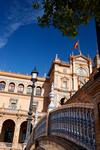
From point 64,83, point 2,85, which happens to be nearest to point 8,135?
point 2,85

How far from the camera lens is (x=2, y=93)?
1470 inches

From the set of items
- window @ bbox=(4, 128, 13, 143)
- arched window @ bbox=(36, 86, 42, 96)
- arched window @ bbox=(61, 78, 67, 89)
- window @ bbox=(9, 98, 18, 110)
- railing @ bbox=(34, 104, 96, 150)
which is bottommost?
window @ bbox=(4, 128, 13, 143)

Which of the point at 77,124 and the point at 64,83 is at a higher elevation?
the point at 64,83

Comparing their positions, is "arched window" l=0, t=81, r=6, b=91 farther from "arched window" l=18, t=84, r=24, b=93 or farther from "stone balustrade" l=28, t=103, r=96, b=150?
"stone balustrade" l=28, t=103, r=96, b=150

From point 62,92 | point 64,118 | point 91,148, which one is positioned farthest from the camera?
point 62,92

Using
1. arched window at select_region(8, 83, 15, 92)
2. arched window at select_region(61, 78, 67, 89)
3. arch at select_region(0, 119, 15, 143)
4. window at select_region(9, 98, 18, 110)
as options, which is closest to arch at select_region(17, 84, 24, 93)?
arched window at select_region(8, 83, 15, 92)

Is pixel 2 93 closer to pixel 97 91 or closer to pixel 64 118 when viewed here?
pixel 64 118

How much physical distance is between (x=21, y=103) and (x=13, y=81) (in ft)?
18.1

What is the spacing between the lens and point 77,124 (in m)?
5.35

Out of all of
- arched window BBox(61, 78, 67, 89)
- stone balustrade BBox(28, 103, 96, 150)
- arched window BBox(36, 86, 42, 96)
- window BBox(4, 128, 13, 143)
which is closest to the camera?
stone balustrade BBox(28, 103, 96, 150)

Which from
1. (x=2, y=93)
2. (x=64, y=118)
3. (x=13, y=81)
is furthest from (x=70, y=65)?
(x=64, y=118)

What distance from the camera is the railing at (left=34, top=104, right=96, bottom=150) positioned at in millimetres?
4477

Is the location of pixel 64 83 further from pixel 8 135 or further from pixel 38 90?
pixel 8 135

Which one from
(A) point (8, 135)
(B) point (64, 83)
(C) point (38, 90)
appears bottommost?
(A) point (8, 135)
